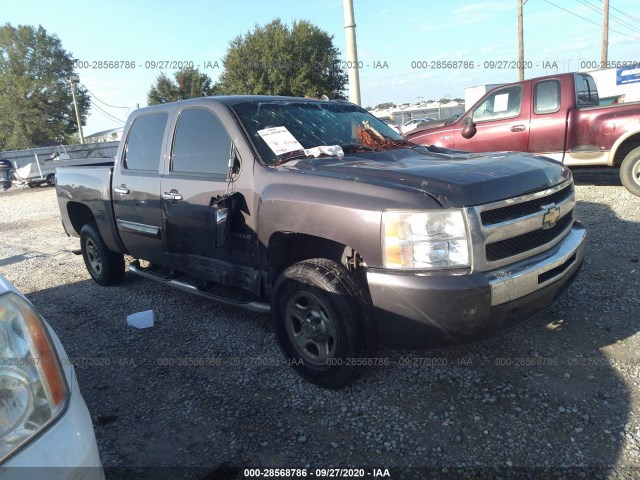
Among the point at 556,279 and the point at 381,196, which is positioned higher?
the point at 381,196

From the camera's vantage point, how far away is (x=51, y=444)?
1329mm

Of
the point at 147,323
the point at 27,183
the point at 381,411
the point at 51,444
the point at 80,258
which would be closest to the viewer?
the point at 51,444

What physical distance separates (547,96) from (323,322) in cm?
653

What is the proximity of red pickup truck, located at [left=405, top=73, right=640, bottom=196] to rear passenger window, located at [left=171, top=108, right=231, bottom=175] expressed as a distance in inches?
163

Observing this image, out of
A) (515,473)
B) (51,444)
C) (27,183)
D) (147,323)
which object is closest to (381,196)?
(515,473)

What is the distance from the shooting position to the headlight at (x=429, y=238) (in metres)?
2.43

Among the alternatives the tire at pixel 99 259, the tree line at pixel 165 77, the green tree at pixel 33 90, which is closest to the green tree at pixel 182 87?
the tree line at pixel 165 77

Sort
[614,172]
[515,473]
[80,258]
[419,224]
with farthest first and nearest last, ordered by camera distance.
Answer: [614,172] < [80,258] < [419,224] < [515,473]

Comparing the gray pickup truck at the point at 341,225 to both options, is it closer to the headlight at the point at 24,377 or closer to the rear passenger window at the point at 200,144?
the rear passenger window at the point at 200,144

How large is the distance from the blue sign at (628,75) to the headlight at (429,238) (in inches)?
978

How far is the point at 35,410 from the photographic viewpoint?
54.0 inches

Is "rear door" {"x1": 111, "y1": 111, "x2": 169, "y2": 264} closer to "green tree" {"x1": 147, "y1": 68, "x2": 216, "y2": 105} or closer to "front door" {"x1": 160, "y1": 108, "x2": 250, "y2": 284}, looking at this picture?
"front door" {"x1": 160, "y1": 108, "x2": 250, "y2": 284}

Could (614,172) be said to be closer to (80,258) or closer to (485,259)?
(485,259)

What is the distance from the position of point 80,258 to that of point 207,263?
4.46 meters
